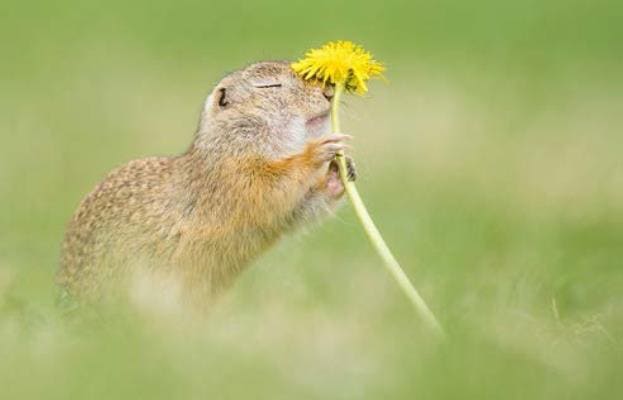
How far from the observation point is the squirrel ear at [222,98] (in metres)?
8.56

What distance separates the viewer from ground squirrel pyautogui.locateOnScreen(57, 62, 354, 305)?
8.16 m

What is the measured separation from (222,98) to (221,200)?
554 millimetres

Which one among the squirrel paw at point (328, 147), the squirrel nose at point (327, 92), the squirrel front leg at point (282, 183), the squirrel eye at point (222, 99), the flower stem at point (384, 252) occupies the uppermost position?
the squirrel eye at point (222, 99)

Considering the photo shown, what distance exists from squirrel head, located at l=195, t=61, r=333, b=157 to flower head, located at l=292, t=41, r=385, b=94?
1.39 feet

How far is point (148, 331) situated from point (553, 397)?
1568 mm

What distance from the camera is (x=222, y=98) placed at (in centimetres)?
859

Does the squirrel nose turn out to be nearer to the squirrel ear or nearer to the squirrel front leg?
the squirrel front leg

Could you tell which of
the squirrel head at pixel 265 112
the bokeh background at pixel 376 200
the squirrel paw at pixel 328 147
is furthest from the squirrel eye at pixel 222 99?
the squirrel paw at pixel 328 147

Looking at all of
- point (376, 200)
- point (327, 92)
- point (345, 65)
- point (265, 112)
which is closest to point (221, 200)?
point (265, 112)

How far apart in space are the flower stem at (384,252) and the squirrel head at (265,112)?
0.53 m

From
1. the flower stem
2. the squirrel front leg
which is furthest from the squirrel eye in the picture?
the flower stem

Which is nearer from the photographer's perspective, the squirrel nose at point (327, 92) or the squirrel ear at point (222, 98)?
the squirrel nose at point (327, 92)

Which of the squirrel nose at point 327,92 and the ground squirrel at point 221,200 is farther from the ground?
the squirrel nose at point 327,92

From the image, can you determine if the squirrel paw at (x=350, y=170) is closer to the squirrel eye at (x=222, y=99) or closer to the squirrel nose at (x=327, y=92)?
the squirrel nose at (x=327, y=92)
